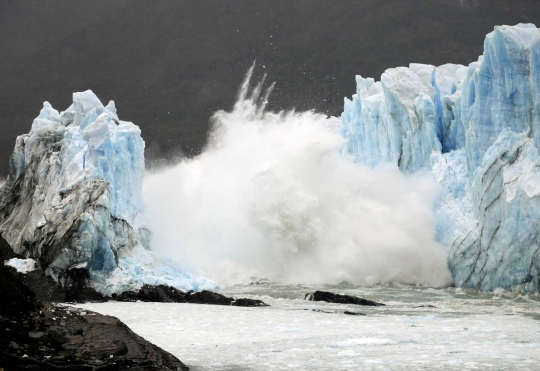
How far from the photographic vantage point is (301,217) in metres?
25.4

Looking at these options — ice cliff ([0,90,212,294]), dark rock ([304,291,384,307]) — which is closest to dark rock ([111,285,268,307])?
ice cliff ([0,90,212,294])

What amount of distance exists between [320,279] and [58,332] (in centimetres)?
1581

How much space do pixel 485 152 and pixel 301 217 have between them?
313 inches

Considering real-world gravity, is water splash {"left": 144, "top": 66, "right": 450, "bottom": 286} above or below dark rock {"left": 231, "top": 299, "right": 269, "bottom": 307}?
above

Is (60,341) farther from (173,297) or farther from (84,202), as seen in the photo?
(84,202)

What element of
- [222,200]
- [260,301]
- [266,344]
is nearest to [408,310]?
[260,301]

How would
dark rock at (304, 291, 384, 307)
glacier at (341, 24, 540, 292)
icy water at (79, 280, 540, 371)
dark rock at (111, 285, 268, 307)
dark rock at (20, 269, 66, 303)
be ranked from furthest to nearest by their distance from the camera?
glacier at (341, 24, 540, 292), dark rock at (111, 285, 268, 307), dark rock at (20, 269, 66, 303), dark rock at (304, 291, 384, 307), icy water at (79, 280, 540, 371)

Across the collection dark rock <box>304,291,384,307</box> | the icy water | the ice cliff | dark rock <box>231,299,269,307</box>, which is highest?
the ice cliff

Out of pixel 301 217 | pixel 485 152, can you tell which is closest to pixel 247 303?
pixel 485 152

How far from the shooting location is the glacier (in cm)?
1759

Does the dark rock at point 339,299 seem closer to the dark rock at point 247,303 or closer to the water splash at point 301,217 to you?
the dark rock at point 247,303

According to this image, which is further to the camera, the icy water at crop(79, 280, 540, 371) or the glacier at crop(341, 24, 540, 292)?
the glacier at crop(341, 24, 540, 292)

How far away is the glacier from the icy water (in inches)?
51.3

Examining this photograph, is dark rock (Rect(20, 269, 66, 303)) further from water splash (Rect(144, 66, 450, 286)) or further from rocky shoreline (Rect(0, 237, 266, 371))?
rocky shoreline (Rect(0, 237, 266, 371))
